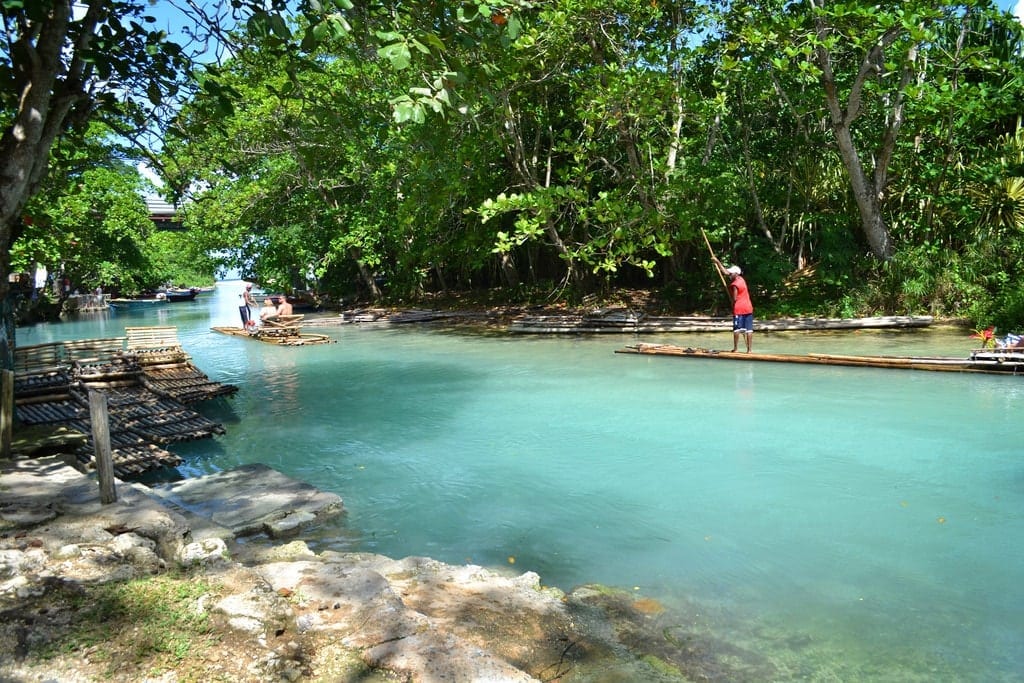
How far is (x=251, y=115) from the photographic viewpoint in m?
23.0

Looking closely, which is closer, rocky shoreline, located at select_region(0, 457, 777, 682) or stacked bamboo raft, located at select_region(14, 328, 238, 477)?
rocky shoreline, located at select_region(0, 457, 777, 682)

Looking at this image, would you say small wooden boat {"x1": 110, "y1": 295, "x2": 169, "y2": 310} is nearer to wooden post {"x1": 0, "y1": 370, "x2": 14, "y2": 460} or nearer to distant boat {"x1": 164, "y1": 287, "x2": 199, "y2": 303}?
distant boat {"x1": 164, "y1": 287, "x2": 199, "y2": 303}

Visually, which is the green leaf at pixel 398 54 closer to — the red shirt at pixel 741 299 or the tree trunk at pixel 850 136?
the red shirt at pixel 741 299

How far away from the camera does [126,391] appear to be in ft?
33.3

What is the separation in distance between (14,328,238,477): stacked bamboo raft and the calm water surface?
0.51 metres

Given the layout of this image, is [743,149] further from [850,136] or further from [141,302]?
[141,302]

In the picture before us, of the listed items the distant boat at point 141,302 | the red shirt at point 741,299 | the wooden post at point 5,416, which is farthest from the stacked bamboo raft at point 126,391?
the distant boat at point 141,302

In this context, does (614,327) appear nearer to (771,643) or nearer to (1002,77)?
(1002,77)

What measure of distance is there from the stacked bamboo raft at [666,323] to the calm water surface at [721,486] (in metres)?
2.75

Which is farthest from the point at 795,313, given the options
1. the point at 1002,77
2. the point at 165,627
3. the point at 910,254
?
the point at 165,627

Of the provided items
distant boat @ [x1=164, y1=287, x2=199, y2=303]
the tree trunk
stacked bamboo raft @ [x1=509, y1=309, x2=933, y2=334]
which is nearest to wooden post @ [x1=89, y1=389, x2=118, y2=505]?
the tree trunk

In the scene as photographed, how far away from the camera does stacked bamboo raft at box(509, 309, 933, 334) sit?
16797mm

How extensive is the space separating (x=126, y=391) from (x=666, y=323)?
42.5ft

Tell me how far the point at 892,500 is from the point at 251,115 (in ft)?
71.6
